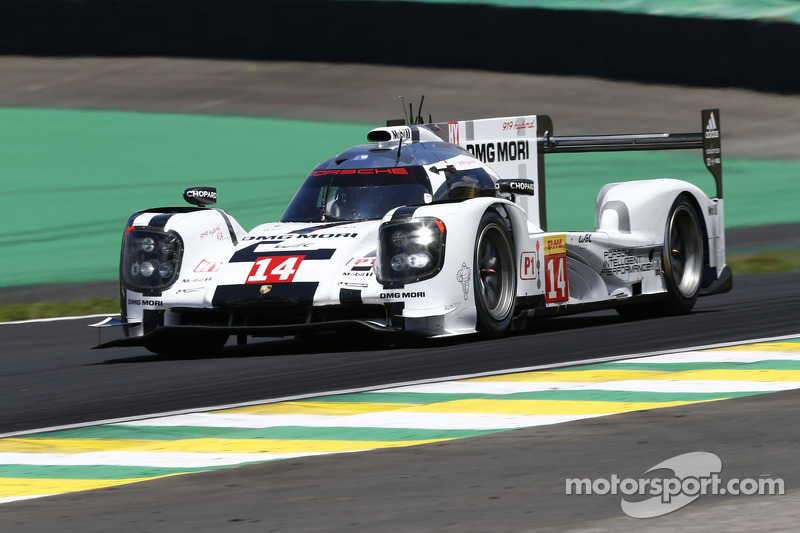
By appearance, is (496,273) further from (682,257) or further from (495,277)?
(682,257)

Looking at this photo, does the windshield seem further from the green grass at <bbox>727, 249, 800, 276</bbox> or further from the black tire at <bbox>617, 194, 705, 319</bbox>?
the green grass at <bbox>727, 249, 800, 276</bbox>

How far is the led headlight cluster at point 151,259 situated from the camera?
387 inches

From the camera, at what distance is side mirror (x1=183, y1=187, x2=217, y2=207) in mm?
10641

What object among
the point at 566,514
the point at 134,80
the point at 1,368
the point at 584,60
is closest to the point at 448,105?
the point at 584,60

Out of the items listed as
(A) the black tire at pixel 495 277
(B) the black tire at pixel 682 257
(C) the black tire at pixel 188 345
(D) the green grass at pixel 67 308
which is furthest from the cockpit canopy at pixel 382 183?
(D) the green grass at pixel 67 308

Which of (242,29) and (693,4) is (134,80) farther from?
(693,4)

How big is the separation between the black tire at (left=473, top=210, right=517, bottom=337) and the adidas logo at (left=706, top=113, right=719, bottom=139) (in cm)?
314

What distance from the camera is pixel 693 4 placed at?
2634 cm

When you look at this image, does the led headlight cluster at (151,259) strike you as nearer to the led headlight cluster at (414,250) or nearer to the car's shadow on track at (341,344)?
the car's shadow on track at (341,344)

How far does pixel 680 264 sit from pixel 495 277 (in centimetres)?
265

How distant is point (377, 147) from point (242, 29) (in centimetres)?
1703

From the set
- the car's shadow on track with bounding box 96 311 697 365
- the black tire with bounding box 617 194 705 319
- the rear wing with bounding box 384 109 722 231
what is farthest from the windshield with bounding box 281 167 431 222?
the black tire with bounding box 617 194 705 319

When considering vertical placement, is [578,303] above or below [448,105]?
below

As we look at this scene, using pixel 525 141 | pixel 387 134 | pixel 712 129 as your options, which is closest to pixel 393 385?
pixel 387 134
